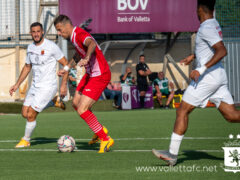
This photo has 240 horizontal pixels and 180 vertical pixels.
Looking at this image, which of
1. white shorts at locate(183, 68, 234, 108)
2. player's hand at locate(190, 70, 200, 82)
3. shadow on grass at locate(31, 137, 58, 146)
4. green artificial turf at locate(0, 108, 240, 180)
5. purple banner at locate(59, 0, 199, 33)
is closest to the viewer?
green artificial turf at locate(0, 108, 240, 180)

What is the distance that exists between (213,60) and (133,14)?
17.3 meters

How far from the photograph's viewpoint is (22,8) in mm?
27359

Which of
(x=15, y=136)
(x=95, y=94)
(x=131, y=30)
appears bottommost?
(x=15, y=136)

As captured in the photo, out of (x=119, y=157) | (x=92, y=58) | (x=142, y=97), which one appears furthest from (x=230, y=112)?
(x=142, y=97)

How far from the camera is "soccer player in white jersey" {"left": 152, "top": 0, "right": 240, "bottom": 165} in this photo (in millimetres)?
6484

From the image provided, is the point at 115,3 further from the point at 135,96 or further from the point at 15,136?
the point at 15,136

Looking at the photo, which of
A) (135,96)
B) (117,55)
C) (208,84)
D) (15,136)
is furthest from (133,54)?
(208,84)

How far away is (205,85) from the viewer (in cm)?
657

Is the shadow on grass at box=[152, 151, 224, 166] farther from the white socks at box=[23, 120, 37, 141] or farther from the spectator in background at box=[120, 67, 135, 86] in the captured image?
the spectator in background at box=[120, 67, 135, 86]

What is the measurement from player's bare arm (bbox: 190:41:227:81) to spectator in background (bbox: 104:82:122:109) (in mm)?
15600

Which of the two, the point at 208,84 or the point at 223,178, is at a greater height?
the point at 208,84

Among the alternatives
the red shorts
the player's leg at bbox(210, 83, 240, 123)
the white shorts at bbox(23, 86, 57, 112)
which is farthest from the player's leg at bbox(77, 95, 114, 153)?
the player's leg at bbox(210, 83, 240, 123)

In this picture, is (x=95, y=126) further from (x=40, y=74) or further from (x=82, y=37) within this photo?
(x=40, y=74)

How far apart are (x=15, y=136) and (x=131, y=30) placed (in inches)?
505
